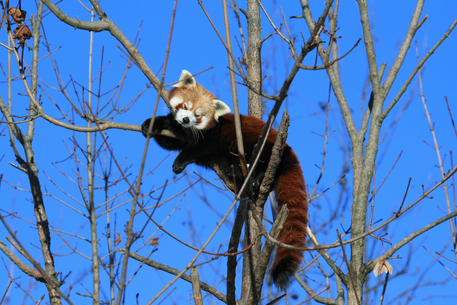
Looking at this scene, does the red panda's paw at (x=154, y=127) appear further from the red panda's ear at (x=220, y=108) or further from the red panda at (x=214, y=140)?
the red panda's ear at (x=220, y=108)

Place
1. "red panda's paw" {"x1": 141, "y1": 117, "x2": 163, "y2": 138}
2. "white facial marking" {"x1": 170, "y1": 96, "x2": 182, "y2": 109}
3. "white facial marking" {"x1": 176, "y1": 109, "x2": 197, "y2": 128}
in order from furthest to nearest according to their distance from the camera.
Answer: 1. "white facial marking" {"x1": 170, "y1": 96, "x2": 182, "y2": 109}
2. "white facial marking" {"x1": 176, "y1": 109, "x2": 197, "y2": 128}
3. "red panda's paw" {"x1": 141, "y1": 117, "x2": 163, "y2": 138}

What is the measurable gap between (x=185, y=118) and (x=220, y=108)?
664mm

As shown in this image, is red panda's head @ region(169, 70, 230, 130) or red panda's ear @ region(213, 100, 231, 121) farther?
red panda's ear @ region(213, 100, 231, 121)

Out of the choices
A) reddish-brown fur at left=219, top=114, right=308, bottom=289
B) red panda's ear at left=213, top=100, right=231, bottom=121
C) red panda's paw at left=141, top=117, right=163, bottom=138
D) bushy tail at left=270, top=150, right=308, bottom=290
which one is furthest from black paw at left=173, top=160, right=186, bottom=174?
bushy tail at left=270, top=150, right=308, bottom=290

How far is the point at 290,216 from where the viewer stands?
3.78 metres

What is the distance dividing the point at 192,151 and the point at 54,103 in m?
1.88

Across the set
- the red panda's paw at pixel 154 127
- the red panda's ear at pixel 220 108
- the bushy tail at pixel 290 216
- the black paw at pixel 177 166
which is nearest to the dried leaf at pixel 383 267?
the bushy tail at pixel 290 216

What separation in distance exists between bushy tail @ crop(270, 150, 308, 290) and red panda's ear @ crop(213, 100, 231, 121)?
0.84m

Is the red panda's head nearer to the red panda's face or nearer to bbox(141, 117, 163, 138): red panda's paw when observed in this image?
the red panda's face

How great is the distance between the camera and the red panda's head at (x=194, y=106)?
166 inches

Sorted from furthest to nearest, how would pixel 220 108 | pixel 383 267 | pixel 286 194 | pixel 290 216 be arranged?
pixel 220 108, pixel 286 194, pixel 290 216, pixel 383 267

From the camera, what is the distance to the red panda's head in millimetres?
4211

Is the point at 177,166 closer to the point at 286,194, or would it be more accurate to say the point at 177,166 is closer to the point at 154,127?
the point at 154,127

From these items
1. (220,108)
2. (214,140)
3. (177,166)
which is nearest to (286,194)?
Result: (214,140)
